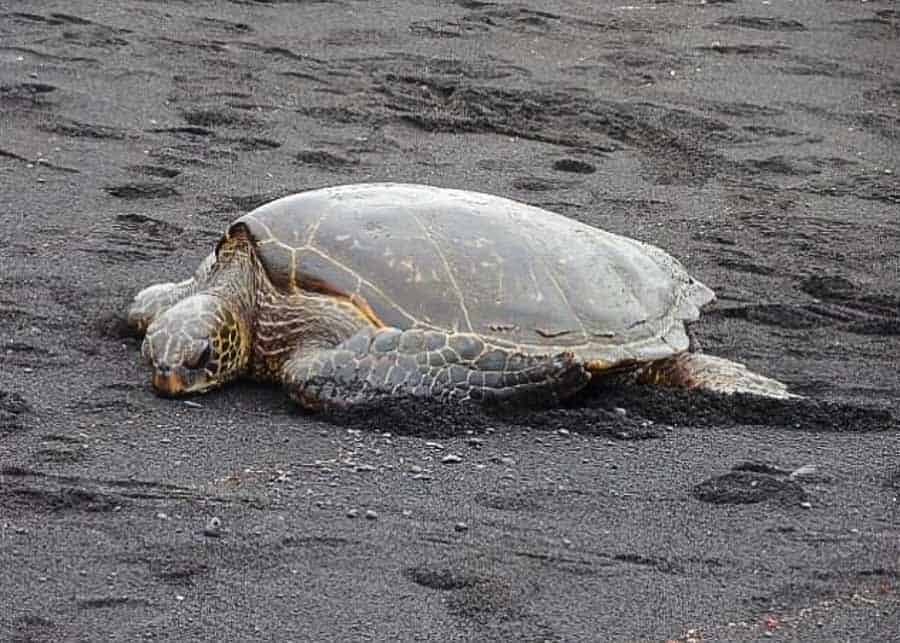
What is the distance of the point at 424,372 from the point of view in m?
3.89

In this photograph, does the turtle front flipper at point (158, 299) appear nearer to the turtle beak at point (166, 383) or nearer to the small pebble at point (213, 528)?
the turtle beak at point (166, 383)

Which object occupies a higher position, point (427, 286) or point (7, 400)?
point (427, 286)

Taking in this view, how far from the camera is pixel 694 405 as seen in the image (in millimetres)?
4027

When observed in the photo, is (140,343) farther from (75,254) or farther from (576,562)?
(576,562)

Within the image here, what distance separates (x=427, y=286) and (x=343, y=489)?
28.1 inches

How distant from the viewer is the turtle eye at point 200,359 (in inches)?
155

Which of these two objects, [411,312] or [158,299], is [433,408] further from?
[158,299]

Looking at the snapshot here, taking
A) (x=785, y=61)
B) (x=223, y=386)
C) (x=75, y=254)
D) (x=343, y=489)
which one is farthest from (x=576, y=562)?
(x=785, y=61)

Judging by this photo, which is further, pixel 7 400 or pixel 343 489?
pixel 7 400

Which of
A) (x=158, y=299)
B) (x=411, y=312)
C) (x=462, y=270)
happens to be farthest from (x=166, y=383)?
(x=462, y=270)

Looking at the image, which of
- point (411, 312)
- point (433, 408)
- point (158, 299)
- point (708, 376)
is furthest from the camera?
point (158, 299)

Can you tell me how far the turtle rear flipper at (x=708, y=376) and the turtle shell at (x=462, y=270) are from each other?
0.05 meters

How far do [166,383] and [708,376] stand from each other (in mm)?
1316

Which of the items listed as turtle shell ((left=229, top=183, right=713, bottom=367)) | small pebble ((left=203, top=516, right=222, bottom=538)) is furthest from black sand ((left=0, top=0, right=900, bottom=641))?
turtle shell ((left=229, top=183, right=713, bottom=367))
